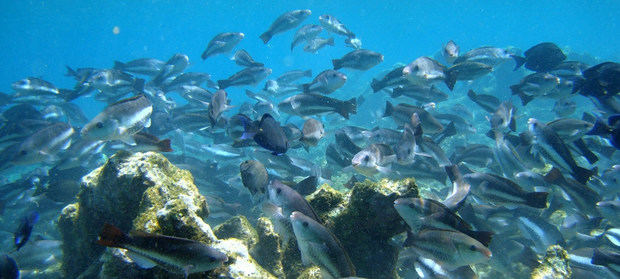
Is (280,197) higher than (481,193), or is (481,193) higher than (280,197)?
(280,197)

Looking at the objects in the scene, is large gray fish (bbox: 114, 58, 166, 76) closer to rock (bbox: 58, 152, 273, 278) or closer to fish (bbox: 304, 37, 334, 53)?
fish (bbox: 304, 37, 334, 53)

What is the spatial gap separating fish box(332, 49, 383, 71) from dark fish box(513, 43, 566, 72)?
3.91m

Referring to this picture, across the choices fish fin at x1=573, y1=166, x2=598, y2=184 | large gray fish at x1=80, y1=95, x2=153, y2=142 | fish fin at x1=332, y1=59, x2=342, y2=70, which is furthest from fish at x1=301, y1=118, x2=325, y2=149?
fish fin at x1=573, y1=166, x2=598, y2=184

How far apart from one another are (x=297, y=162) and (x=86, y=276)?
14.1 feet

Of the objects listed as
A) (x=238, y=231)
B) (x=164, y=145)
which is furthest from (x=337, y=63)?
(x=238, y=231)

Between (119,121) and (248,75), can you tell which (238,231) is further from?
(248,75)

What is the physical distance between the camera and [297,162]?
6551mm

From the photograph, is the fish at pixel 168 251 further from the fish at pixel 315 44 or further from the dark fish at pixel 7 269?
the fish at pixel 315 44

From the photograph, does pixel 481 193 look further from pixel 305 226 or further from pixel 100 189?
pixel 100 189

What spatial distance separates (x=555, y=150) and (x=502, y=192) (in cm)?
121

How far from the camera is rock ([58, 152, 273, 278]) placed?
2.10 meters

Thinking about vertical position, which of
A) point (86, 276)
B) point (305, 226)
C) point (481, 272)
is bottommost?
point (481, 272)

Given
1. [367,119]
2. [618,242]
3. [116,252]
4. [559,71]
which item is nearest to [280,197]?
[116,252]

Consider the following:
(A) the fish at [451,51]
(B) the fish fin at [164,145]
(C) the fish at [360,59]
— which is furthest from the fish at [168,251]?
(A) the fish at [451,51]
